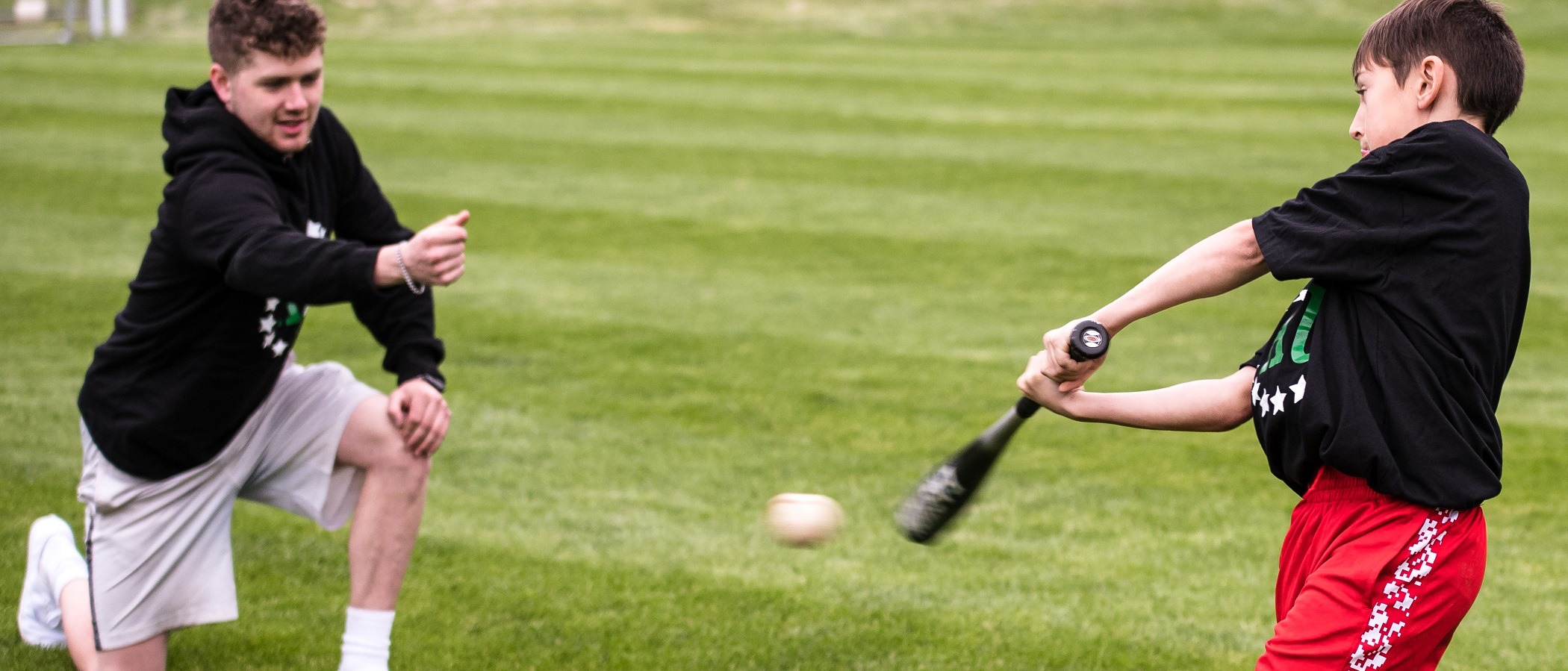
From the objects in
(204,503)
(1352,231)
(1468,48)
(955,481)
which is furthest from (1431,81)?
(204,503)

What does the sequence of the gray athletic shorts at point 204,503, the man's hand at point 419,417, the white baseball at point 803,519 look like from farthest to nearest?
the white baseball at point 803,519
the man's hand at point 419,417
the gray athletic shorts at point 204,503

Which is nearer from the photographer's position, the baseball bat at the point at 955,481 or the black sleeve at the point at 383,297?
the baseball bat at the point at 955,481

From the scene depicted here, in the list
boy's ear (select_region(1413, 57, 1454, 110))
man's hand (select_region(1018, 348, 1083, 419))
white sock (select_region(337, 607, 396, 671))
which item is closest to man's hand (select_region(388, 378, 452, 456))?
white sock (select_region(337, 607, 396, 671))

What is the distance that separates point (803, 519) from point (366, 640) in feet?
4.81

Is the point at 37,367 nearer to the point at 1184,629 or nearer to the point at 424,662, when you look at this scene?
the point at 424,662

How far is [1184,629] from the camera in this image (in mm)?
4801

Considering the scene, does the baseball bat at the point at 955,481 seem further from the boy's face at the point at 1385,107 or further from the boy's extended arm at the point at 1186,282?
the boy's face at the point at 1385,107

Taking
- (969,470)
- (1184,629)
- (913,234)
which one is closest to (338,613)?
(969,470)

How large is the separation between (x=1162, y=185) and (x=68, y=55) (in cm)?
1545

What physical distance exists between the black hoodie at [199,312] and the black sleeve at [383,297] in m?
0.15

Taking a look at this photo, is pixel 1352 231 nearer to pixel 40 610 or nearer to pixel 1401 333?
pixel 1401 333

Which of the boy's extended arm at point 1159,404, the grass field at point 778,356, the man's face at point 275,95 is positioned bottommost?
the grass field at point 778,356

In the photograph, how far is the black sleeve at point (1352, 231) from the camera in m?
2.86

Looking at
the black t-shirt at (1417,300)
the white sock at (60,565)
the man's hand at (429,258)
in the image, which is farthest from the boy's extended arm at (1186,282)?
the white sock at (60,565)
